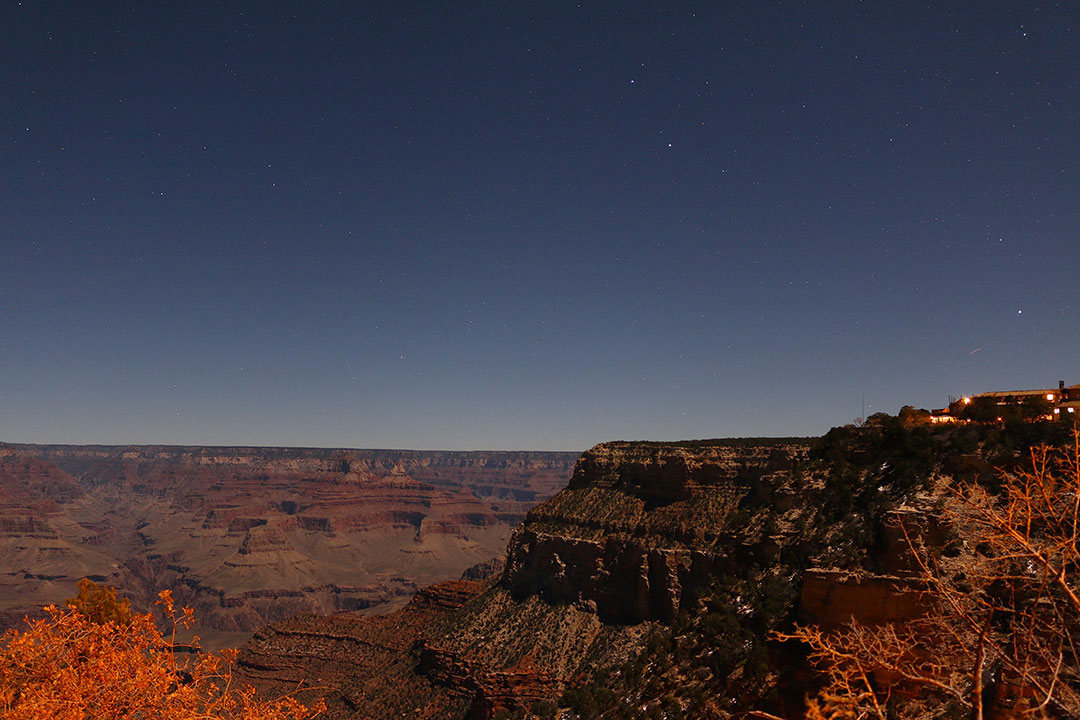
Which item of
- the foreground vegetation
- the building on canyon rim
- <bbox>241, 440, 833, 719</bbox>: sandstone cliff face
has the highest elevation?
the building on canyon rim

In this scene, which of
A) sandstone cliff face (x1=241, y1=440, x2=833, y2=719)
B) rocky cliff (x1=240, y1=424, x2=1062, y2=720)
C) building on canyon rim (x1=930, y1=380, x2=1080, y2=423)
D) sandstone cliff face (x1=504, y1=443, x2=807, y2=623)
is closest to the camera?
rocky cliff (x1=240, y1=424, x2=1062, y2=720)

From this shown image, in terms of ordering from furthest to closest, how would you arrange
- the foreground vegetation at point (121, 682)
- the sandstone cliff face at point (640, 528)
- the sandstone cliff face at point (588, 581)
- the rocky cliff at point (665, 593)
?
the sandstone cliff face at point (640, 528), the sandstone cliff face at point (588, 581), the rocky cliff at point (665, 593), the foreground vegetation at point (121, 682)

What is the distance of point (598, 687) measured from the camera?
45250 millimetres

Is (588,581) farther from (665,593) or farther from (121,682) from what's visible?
(121,682)

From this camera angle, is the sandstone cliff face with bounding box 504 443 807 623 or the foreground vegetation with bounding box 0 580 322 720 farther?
the sandstone cliff face with bounding box 504 443 807 623

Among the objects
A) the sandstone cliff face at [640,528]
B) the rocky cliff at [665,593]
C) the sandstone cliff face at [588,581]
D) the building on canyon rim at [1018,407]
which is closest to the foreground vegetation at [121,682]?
the rocky cliff at [665,593]

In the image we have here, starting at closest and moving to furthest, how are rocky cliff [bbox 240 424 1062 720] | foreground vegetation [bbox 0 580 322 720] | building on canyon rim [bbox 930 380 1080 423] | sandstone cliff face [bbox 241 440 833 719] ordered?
foreground vegetation [bbox 0 580 322 720], rocky cliff [bbox 240 424 1062 720], building on canyon rim [bbox 930 380 1080 423], sandstone cliff face [bbox 241 440 833 719]

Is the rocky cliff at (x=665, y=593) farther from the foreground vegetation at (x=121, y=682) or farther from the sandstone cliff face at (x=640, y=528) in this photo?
the foreground vegetation at (x=121, y=682)

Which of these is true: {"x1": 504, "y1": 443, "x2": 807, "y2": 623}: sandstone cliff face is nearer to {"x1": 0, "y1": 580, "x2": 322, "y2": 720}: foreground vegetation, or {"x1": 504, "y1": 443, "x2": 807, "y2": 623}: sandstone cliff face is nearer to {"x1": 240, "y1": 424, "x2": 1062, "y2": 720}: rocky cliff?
{"x1": 240, "y1": 424, "x2": 1062, "y2": 720}: rocky cliff

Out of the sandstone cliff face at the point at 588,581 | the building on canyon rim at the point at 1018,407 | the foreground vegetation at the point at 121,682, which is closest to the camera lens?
the foreground vegetation at the point at 121,682

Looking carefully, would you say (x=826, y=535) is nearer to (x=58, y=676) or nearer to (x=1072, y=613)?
(x=1072, y=613)

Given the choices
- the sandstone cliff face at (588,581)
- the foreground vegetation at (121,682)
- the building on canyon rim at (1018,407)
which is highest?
the building on canyon rim at (1018,407)

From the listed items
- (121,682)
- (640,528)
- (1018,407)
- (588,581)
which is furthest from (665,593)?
(121,682)

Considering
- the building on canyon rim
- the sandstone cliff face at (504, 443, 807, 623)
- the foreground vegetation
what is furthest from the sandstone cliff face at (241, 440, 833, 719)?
the foreground vegetation
